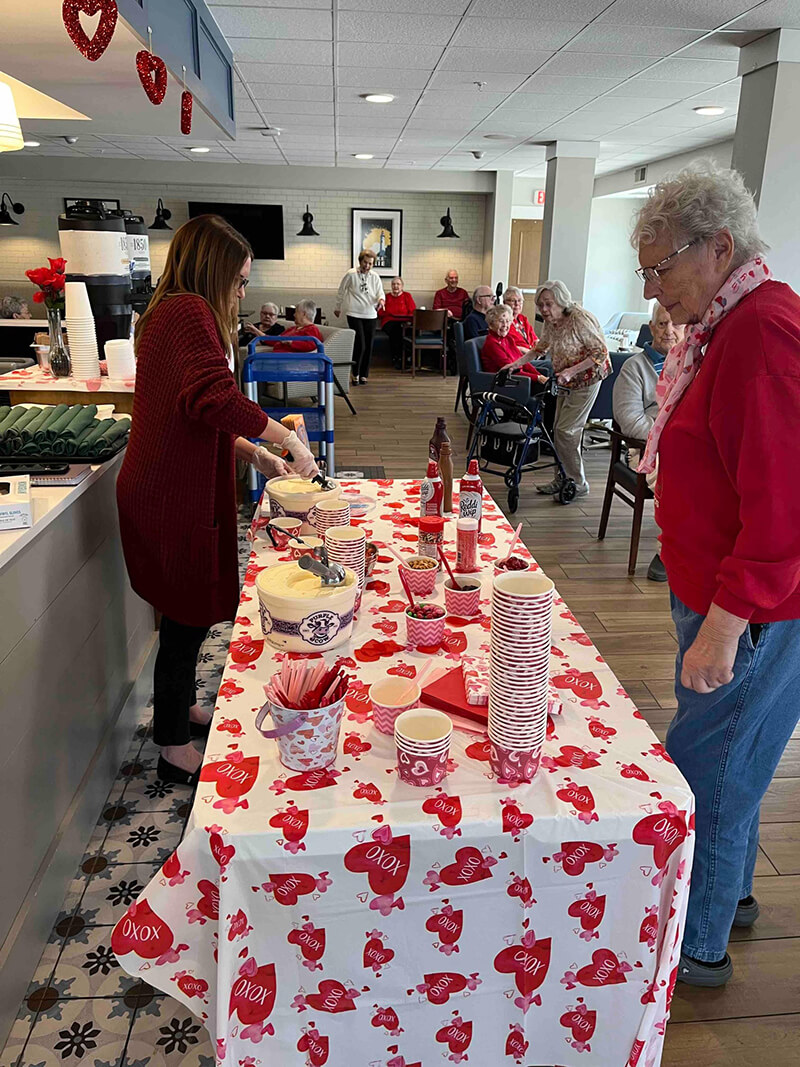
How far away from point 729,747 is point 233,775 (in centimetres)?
96

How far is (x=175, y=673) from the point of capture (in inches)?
88.9

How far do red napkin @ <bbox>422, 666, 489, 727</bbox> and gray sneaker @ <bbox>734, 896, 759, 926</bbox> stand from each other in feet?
3.58

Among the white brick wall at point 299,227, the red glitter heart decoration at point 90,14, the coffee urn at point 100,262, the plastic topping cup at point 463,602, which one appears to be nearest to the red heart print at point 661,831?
the plastic topping cup at point 463,602

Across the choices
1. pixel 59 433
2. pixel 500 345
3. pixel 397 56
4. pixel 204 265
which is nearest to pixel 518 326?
pixel 500 345

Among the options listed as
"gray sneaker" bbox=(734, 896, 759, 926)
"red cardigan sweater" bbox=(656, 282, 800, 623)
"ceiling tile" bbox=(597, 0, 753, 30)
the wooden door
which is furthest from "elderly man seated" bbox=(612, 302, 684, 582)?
the wooden door

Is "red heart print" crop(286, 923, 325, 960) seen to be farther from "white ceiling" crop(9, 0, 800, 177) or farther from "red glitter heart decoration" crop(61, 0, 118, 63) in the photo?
"white ceiling" crop(9, 0, 800, 177)

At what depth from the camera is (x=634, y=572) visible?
4.20 metres

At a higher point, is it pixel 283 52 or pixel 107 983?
pixel 283 52

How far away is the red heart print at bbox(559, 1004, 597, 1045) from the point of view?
122cm

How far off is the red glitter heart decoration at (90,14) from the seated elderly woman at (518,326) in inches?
193

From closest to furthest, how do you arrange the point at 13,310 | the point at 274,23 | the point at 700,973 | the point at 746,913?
1. the point at 700,973
2. the point at 746,913
3. the point at 274,23
4. the point at 13,310

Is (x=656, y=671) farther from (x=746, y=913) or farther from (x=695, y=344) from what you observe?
(x=695, y=344)

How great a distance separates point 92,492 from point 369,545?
921 mm

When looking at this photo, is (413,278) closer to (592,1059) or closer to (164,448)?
(164,448)
